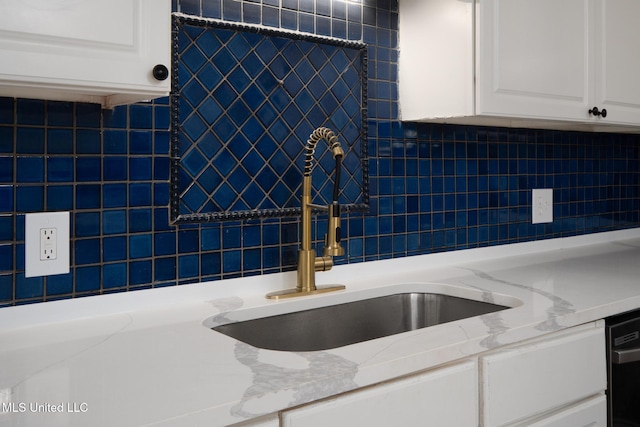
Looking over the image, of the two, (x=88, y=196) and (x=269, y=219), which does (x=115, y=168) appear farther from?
(x=269, y=219)

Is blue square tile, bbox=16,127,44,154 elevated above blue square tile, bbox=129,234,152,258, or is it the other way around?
blue square tile, bbox=16,127,44,154

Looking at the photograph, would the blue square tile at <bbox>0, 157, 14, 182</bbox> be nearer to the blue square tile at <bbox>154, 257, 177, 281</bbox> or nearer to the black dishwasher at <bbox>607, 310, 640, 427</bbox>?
the blue square tile at <bbox>154, 257, 177, 281</bbox>

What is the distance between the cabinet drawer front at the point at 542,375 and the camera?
1.17 metres

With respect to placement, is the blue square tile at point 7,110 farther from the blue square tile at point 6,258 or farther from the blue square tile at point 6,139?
the blue square tile at point 6,258

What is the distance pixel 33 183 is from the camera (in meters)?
1.23

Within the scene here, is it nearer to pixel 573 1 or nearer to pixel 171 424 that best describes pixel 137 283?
pixel 171 424

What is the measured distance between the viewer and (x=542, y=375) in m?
1.26

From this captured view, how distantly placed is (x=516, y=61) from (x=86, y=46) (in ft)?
3.93

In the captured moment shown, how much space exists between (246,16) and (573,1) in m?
1.05

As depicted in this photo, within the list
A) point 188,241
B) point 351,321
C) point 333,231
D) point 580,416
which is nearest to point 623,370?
point 580,416

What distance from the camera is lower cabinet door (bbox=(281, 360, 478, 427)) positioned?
923 mm

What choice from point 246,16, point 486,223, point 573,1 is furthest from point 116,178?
point 573,1

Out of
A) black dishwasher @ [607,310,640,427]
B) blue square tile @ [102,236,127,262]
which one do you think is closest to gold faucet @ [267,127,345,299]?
blue square tile @ [102,236,127,262]

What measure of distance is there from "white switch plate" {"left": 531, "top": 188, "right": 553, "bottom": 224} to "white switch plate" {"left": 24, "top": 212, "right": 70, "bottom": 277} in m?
1.68
